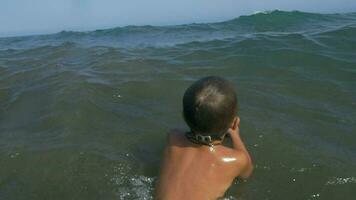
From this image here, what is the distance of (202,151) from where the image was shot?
354cm

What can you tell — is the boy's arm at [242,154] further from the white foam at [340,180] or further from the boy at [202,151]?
the white foam at [340,180]

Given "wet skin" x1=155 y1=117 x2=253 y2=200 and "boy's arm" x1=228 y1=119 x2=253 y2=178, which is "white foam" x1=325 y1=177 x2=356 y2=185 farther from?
"wet skin" x1=155 y1=117 x2=253 y2=200

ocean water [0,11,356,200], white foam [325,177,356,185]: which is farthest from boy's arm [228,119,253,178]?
white foam [325,177,356,185]

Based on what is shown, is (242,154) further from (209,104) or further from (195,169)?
(209,104)

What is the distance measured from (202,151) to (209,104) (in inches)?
17.0

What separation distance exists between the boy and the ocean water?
0.37m

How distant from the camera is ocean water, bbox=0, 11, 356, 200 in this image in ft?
13.3

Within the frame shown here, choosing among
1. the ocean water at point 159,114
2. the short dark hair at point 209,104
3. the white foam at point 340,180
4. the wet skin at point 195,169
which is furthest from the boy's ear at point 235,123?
the white foam at point 340,180

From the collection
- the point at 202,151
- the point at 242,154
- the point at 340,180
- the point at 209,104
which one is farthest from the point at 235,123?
the point at 340,180

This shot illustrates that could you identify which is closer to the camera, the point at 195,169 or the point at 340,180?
the point at 195,169

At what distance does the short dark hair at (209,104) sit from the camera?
3.31 m

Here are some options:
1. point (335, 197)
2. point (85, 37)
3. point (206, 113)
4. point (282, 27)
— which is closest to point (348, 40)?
point (282, 27)

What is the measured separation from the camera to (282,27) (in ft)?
37.4

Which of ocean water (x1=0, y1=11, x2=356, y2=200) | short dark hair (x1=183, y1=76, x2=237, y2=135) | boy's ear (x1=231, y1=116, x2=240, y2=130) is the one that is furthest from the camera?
ocean water (x1=0, y1=11, x2=356, y2=200)
